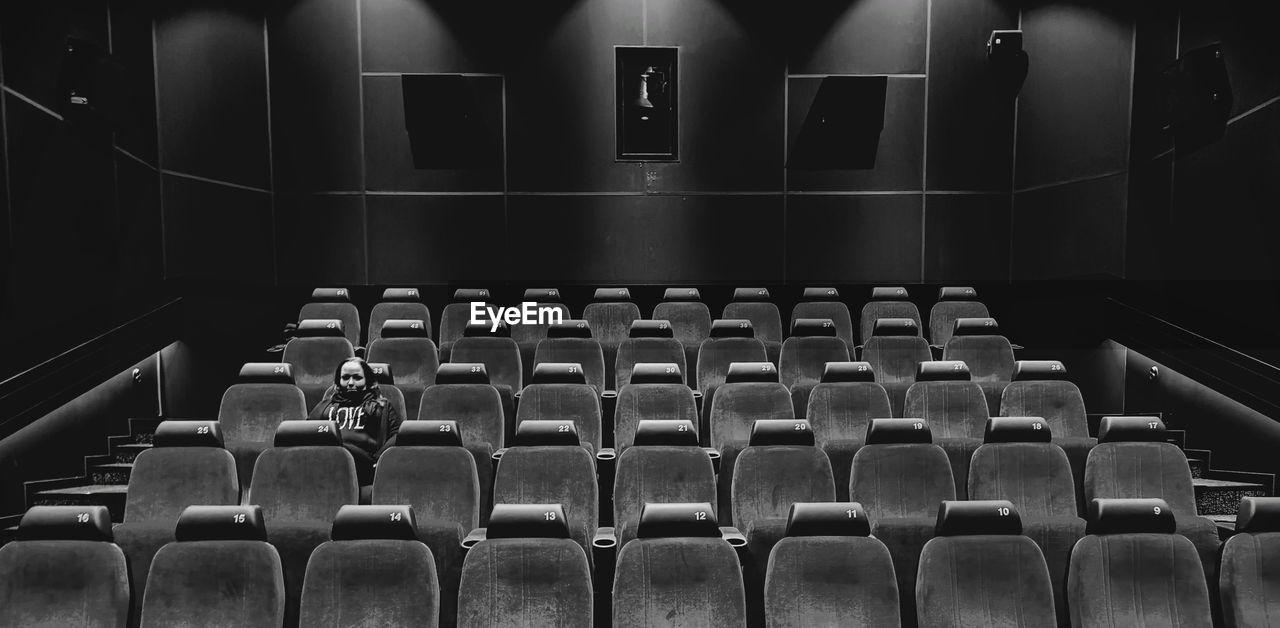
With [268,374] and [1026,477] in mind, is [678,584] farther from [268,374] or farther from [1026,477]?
[268,374]

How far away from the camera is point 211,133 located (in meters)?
4.14

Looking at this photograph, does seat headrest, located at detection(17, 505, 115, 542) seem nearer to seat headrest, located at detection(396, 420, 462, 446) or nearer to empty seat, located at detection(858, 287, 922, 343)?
seat headrest, located at detection(396, 420, 462, 446)

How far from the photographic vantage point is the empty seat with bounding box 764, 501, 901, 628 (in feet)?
5.45

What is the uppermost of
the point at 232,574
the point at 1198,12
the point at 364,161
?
the point at 1198,12

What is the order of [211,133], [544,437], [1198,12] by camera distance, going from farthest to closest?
1. [211,133]
2. [1198,12]
3. [544,437]

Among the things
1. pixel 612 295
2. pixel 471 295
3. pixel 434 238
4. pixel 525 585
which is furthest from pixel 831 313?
pixel 525 585

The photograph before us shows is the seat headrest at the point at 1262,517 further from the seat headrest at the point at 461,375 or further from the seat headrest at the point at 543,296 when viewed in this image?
the seat headrest at the point at 543,296

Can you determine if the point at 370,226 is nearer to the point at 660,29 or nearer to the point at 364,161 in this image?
the point at 364,161

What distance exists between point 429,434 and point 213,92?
2794mm

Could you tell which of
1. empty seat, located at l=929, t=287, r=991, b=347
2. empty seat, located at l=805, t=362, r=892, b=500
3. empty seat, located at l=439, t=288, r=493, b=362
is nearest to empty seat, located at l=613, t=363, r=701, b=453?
empty seat, located at l=805, t=362, r=892, b=500

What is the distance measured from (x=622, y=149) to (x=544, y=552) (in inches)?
126

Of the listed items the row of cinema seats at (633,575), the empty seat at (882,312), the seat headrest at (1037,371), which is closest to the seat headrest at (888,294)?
the empty seat at (882,312)

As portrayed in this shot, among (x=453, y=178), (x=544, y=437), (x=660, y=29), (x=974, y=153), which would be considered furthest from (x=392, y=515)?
(x=974, y=153)

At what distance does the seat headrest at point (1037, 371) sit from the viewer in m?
2.88
